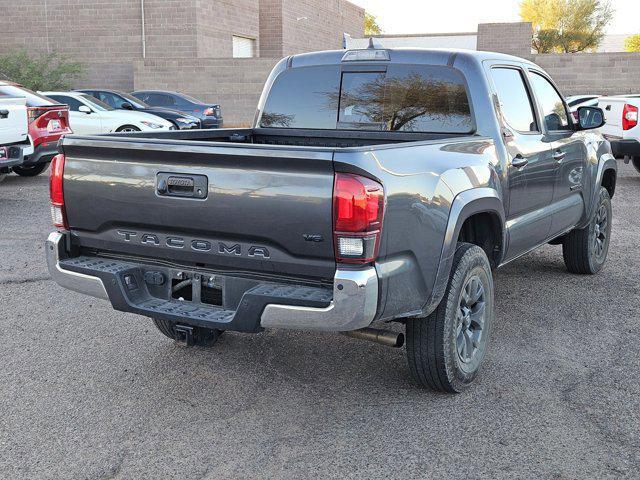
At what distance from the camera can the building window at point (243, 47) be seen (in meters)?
34.8

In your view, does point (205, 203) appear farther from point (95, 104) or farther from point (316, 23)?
point (316, 23)

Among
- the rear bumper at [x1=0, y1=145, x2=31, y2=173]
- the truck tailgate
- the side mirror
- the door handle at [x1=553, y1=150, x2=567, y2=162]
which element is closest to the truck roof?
the door handle at [x1=553, y1=150, x2=567, y2=162]

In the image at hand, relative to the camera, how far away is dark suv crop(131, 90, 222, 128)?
22656mm

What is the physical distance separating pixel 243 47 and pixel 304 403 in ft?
107

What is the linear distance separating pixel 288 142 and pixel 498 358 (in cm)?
209

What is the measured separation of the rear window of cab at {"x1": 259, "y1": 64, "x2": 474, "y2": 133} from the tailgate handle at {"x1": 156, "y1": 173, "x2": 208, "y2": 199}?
175 cm

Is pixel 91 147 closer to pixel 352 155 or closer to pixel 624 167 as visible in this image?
pixel 352 155

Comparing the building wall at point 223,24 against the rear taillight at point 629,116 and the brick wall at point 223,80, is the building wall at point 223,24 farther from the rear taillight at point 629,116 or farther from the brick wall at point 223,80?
the rear taillight at point 629,116

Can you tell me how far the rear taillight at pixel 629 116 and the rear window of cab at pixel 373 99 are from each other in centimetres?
995

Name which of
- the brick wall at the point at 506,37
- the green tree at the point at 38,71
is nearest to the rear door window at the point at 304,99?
the green tree at the point at 38,71

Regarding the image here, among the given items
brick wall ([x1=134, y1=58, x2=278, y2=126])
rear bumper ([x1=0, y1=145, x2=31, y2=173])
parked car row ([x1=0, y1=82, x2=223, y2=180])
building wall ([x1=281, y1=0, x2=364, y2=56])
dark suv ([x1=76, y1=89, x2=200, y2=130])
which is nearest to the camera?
rear bumper ([x1=0, y1=145, x2=31, y2=173])

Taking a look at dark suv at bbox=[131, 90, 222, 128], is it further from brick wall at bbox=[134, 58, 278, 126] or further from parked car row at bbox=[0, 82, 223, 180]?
brick wall at bbox=[134, 58, 278, 126]

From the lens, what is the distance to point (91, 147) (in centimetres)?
430

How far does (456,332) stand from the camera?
14.9 ft
